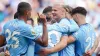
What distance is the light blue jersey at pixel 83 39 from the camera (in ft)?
14.6

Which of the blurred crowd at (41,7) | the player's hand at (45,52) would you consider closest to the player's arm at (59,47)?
the player's hand at (45,52)

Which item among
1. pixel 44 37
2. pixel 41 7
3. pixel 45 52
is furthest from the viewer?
pixel 41 7

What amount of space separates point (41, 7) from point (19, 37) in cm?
→ 322

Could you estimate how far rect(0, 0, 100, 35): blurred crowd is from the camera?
265 inches

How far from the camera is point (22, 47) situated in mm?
3926

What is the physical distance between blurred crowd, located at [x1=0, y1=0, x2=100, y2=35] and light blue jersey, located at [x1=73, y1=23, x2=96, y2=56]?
1.75 m

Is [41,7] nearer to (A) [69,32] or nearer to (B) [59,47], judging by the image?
(A) [69,32]

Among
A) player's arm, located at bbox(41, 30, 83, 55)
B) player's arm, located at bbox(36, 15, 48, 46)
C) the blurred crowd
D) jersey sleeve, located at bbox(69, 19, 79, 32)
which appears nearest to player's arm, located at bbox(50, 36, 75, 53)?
player's arm, located at bbox(41, 30, 83, 55)

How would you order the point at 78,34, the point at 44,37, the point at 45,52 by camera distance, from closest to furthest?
the point at 44,37, the point at 45,52, the point at 78,34

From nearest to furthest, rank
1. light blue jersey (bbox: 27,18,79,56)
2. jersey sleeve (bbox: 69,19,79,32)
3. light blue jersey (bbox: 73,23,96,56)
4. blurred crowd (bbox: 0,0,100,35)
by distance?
light blue jersey (bbox: 27,18,79,56), jersey sleeve (bbox: 69,19,79,32), light blue jersey (bbox: 73,23,96,56), blurred crowd (bbox: 0,0,100,35)

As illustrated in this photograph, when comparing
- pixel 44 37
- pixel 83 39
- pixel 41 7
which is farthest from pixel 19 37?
pixel 41 7

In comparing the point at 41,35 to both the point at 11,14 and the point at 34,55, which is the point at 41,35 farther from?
the point at 11,14

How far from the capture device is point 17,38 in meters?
3.94

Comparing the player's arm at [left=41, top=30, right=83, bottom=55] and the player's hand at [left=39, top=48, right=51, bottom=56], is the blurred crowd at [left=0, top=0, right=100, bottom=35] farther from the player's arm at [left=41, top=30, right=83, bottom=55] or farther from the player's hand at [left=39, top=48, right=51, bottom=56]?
the player's hand at [left=39, top=48, right=51, bottom=56]
